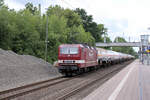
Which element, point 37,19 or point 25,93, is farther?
point 37,19

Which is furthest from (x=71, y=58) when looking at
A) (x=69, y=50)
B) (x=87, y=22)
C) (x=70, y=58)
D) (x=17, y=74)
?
(x=87, y=22)

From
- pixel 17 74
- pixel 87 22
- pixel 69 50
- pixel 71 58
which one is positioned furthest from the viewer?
pixel 87 22

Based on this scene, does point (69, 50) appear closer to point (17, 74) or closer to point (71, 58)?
A: point (71, 58)

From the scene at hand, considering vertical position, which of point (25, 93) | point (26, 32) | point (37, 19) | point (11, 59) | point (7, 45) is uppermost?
point (37, 19)

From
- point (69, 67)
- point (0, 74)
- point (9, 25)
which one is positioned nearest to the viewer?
point (0, 74)

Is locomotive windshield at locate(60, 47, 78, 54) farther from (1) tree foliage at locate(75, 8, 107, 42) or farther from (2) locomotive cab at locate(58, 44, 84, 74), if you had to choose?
(1) tree foliage at locate(75, 8, 107, 42)

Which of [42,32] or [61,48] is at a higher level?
[42,32]

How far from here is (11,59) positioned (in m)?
18.4

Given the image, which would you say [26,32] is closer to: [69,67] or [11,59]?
[11,59]

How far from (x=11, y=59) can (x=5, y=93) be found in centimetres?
853

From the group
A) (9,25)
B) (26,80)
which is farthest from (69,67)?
(9,25)

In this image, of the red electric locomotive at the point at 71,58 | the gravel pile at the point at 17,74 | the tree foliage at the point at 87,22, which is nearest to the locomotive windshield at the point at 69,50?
the red electric locomotive at the point at 71,58

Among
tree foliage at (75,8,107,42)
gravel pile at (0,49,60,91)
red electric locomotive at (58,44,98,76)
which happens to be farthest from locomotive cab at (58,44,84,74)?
tree foliage at (75,8,107,42)

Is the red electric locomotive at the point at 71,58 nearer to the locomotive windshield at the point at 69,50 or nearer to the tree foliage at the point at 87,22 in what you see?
the locomotive windshield at the point at 69,50
